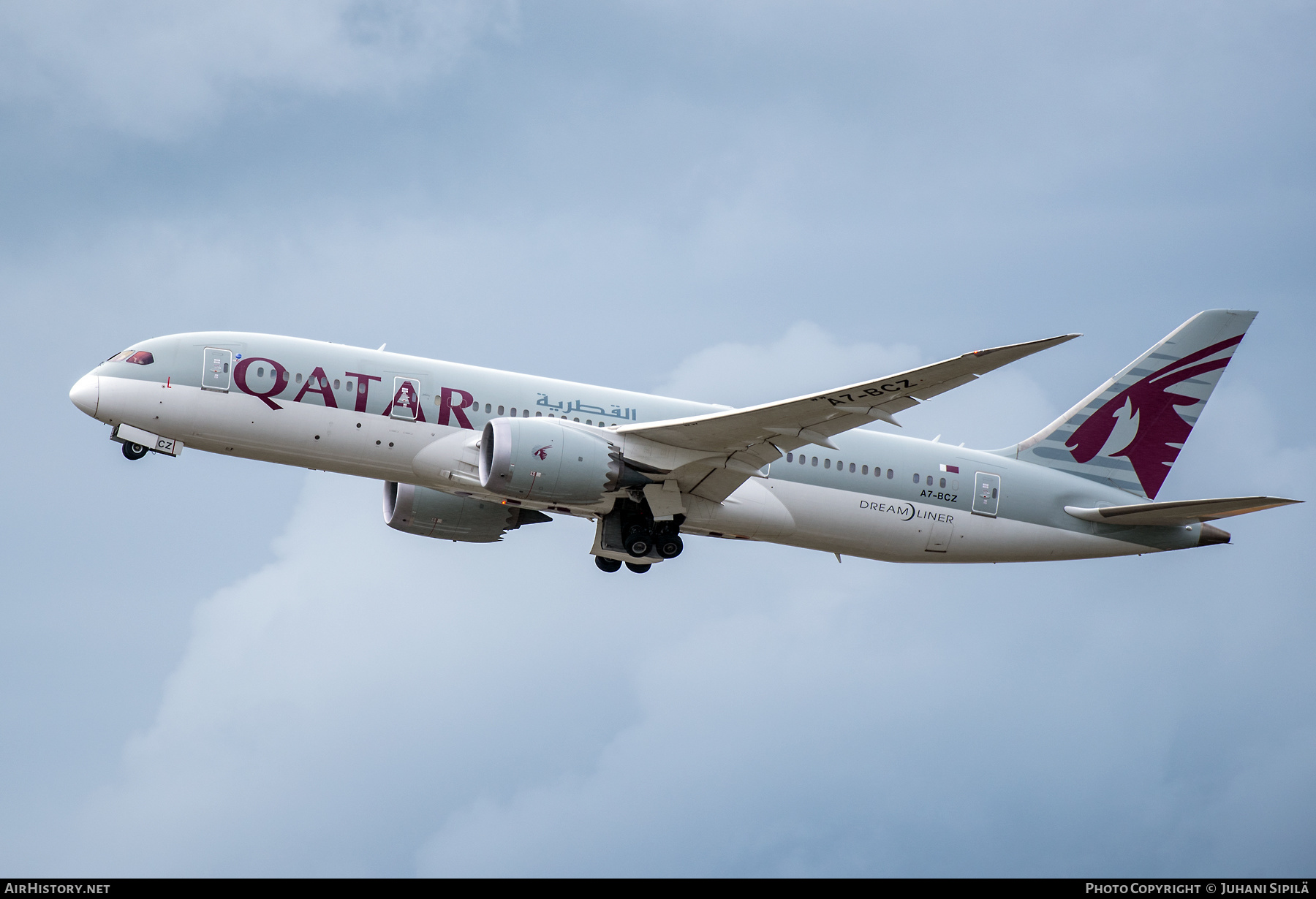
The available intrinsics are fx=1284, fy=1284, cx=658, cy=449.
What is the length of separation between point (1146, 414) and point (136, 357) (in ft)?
91.7

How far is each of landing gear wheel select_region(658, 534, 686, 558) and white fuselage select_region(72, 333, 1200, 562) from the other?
2.03 feet

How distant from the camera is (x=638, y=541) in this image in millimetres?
32594

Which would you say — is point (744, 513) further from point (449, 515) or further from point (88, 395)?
point (88, 395)

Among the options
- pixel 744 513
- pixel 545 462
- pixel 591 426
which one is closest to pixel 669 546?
pixel 744 513

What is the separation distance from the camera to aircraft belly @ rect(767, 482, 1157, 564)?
33406 millimetres

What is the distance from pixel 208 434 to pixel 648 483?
10.5 m

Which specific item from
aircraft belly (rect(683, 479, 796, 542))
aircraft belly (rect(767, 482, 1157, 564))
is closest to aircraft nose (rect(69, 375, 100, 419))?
aircraft belly (rect(683, 479, 796, 542))

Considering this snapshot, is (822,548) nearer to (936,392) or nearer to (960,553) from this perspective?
(960,553)

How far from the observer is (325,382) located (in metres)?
30.4

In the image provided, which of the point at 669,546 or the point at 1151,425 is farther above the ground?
the point at 1151,425

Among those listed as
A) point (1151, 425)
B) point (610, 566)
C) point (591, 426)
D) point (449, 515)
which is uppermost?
point (1151, 425)

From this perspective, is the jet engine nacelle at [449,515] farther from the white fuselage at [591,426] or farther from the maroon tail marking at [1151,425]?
the maroon tail marking at [1151,425]

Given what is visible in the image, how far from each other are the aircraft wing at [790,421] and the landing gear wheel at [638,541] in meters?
1.54

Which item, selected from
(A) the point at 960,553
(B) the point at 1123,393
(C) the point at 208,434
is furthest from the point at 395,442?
(B) the point at 1123,393
